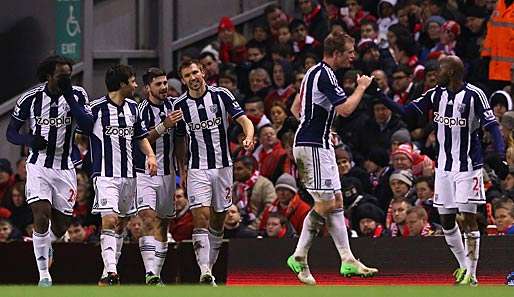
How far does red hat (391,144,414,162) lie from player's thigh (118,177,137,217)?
11.3 ft

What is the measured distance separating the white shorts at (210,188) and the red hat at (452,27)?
527cm

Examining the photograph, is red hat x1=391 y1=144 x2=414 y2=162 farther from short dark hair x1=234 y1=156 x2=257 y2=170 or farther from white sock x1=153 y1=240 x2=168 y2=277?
white sock x1=153 y1=240 x2=168 y2=277

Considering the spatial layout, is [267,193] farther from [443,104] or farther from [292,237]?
[443,104]

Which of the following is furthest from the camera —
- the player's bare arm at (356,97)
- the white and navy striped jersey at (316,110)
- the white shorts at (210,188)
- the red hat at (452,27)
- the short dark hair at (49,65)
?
the red hat at (452,27)

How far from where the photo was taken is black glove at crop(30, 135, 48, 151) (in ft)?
52.7

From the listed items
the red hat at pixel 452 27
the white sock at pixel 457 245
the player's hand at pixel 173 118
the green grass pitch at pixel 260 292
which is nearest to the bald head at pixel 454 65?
the white sock at pixel 457 245

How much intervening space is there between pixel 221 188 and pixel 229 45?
7.79 m

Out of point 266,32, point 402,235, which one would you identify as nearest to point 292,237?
point 402,235

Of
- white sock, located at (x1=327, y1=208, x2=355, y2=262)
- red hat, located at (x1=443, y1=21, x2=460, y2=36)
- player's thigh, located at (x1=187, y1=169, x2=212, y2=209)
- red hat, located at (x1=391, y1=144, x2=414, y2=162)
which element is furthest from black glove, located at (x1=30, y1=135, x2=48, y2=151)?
red hat, located at (x1=443, y1=21, x2=460, y2=36)

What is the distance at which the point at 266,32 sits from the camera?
79.0 ft

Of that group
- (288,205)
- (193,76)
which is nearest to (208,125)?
(193,76)

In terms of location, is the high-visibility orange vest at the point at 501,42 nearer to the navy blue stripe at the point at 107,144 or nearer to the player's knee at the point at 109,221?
the navy blue stripe at the point at 107,144

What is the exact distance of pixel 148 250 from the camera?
17.2 m

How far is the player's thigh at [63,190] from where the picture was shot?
644 inches
